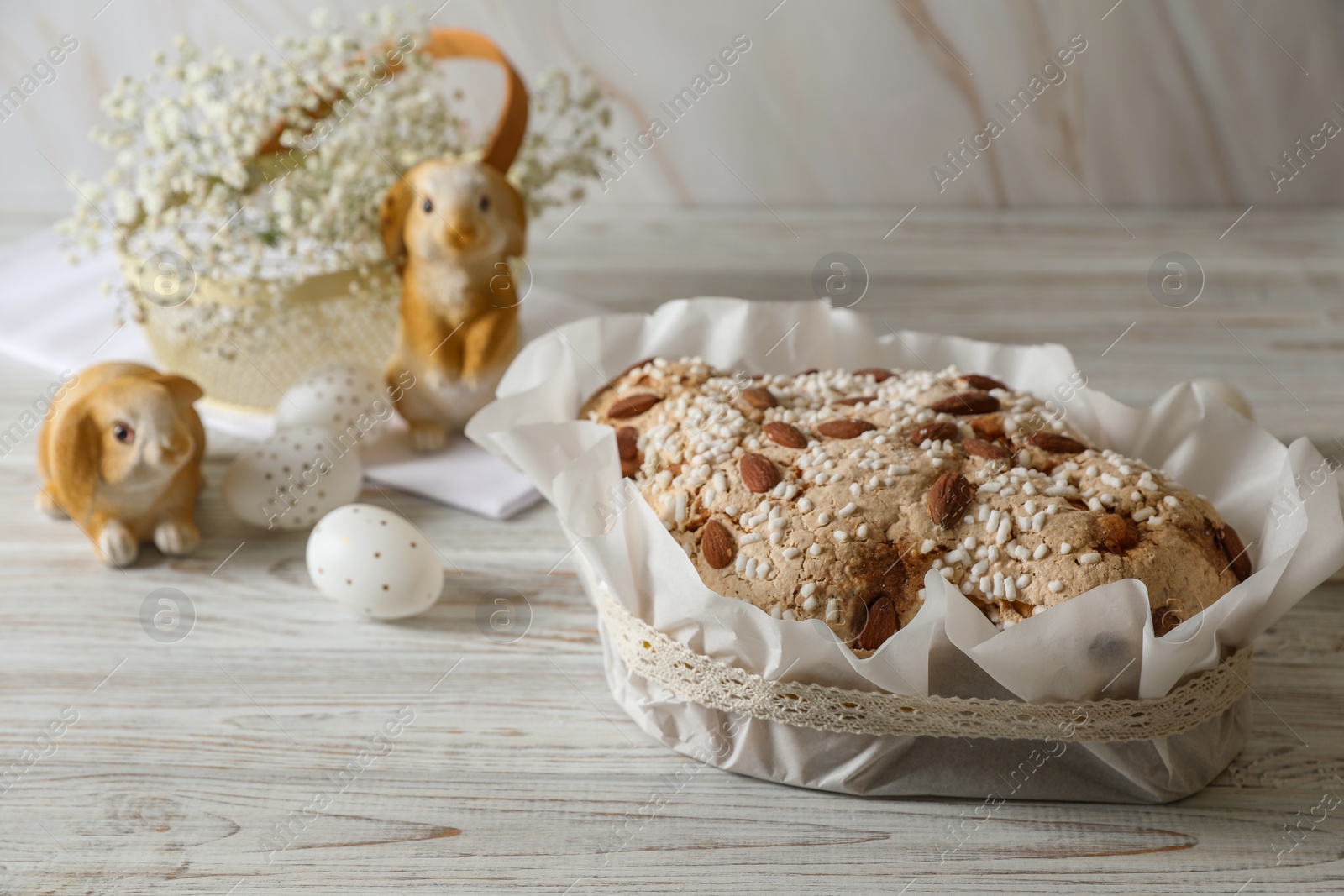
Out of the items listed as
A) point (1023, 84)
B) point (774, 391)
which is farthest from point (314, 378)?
point (1023, 84)

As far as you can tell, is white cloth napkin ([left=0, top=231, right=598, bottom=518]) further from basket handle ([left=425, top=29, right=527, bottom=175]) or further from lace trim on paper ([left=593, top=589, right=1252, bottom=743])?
lace trim on paper ([left=593, top=589, right=1252, bottom=743])

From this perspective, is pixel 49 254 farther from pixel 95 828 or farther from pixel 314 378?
pixel 95 828

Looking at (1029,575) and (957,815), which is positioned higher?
(1029,575)

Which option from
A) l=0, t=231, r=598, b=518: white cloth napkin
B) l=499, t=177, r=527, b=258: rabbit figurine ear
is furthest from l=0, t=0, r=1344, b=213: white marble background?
l=499, t=177, r=527, b=258: rabbit figurine ear

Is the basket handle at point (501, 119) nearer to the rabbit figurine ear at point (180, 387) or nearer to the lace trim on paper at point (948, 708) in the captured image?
the rabbit figurine ear at point (180, 387)

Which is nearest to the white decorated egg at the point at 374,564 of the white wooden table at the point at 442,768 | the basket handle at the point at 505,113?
the white wooden table at the point at 442,768

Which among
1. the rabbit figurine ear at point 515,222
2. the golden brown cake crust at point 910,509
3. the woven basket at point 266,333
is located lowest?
the golden brown cake crust at point 910,509
